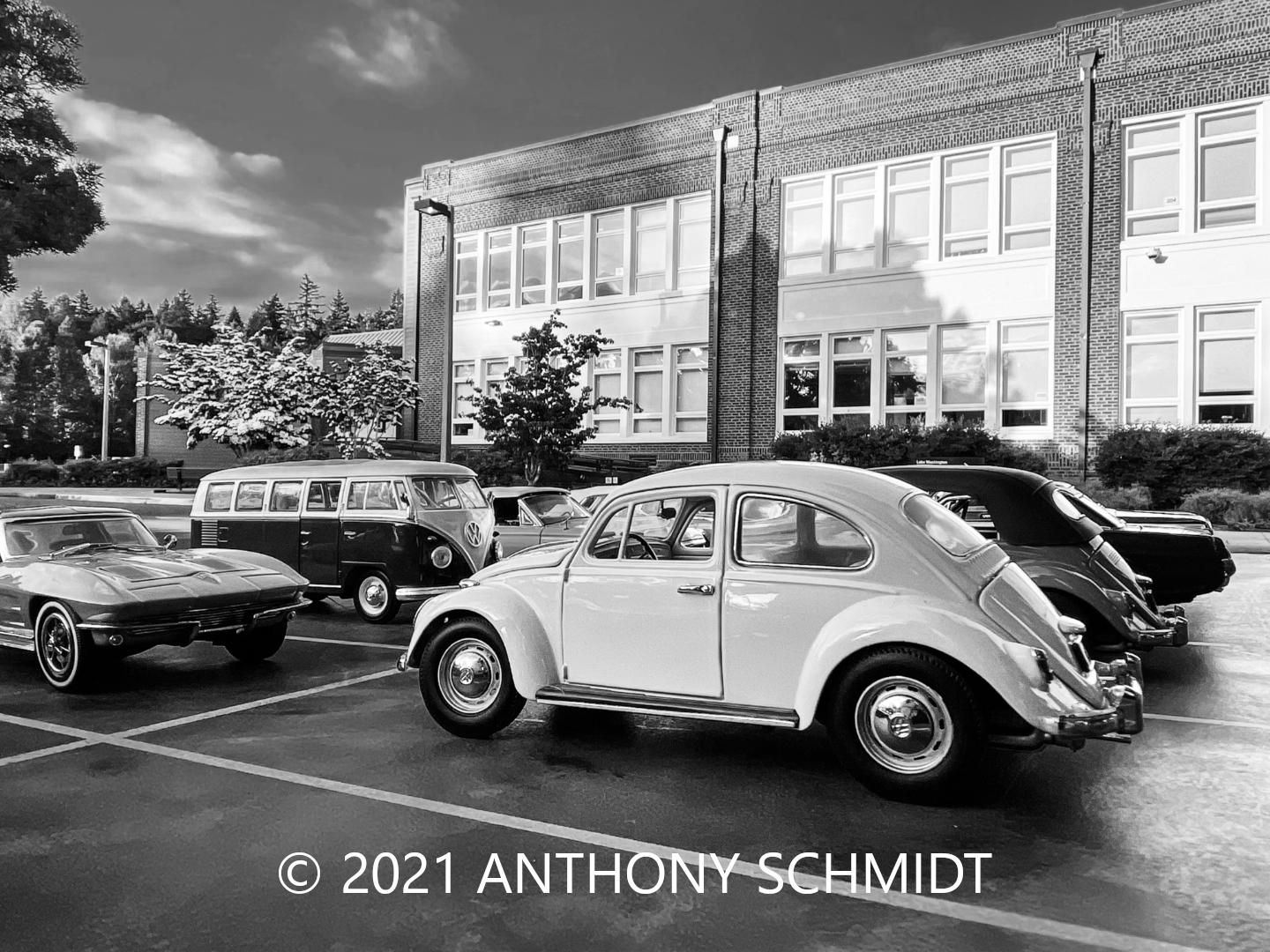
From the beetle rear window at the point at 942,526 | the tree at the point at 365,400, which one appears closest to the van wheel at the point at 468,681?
the beetle rear window at the point at 942,526

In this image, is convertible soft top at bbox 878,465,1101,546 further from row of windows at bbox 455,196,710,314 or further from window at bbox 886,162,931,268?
row of windows at bbox 455,196,710,314

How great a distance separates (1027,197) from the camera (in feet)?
78.3

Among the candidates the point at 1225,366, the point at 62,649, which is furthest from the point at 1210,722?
the point at 1225,366

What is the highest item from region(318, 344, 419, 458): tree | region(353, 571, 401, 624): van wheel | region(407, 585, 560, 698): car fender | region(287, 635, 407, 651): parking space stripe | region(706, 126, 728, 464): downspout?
region(706, 126, 728, 464): downspout

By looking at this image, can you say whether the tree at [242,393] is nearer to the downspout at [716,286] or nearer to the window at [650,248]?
the window at [650,248]

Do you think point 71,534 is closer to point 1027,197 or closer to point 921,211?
point 921,211

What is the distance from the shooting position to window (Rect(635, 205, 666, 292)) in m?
29.1

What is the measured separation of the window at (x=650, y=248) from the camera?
2911 cm

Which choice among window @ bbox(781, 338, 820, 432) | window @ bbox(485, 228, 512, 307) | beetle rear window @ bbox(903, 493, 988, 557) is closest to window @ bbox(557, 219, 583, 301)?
window @ bbox(485, 228, 512, 307)

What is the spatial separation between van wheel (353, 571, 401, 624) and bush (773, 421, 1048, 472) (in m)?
13.7

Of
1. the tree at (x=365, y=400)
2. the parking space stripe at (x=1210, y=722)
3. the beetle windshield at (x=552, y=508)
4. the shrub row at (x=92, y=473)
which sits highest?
the tree at (x=365, y=400)

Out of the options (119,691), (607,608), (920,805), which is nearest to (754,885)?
(920,805)

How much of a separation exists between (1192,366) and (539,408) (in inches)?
553

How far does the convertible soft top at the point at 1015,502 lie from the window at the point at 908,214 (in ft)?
59.0
